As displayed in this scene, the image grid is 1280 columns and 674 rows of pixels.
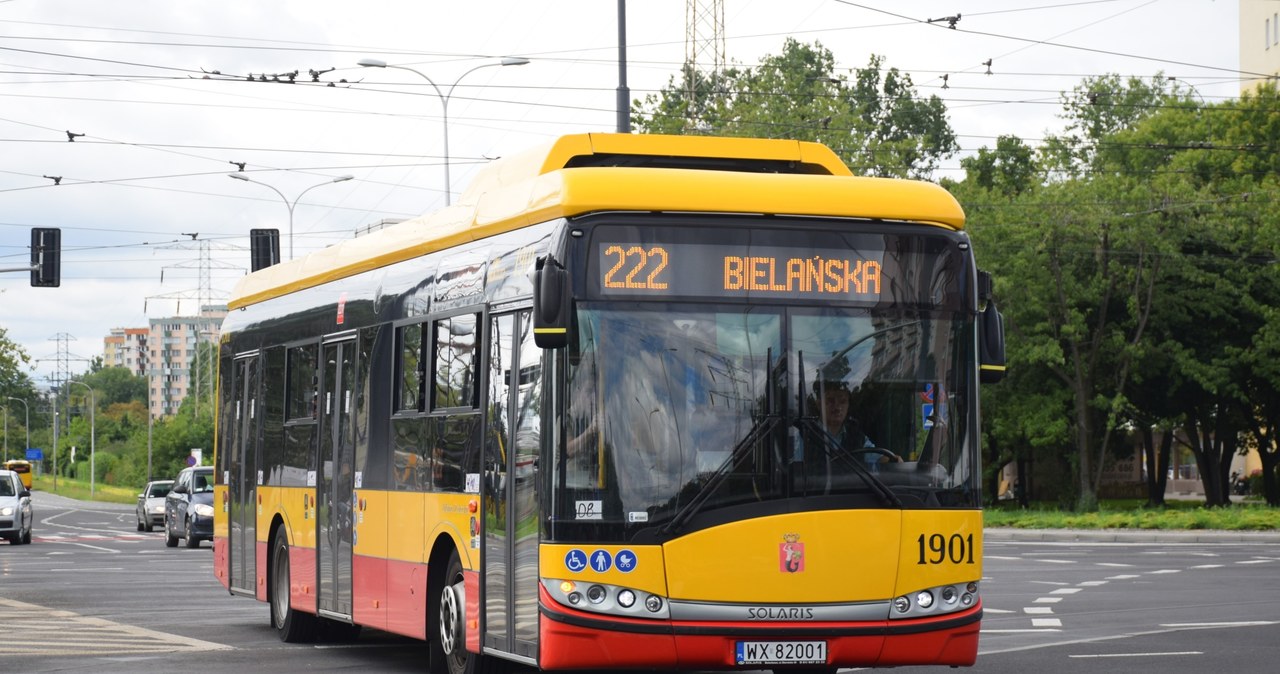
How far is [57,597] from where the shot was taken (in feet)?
74.4

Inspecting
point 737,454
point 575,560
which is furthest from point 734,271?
point 575,560

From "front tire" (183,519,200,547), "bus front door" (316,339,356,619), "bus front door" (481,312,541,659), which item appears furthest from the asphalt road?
"front tire" (183,519,200,547)

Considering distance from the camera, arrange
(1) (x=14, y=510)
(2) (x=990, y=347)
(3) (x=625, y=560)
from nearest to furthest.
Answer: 1. (3) (x=625, y=560)
2. (2) (x=990, y=347)
3. (1) (x=14, y=510)

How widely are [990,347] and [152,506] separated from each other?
44618mm

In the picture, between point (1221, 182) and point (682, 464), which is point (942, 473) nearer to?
point (682, 464)

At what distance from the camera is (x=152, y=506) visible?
171 ft

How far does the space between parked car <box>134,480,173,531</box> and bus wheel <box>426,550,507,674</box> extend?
4144cm

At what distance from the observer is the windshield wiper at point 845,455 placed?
10.1 m

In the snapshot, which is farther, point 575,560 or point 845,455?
point 845,455

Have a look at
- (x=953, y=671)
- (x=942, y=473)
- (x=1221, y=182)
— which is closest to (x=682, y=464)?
(x=942, y=473)

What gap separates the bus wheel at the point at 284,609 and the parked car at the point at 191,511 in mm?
23918

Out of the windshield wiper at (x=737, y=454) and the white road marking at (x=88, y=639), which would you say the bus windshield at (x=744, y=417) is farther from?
the white road marking at (x=88, y=639)

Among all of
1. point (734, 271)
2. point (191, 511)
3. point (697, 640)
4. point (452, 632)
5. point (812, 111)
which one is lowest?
point (191, 511)

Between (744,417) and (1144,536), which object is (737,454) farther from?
(1144,536)
